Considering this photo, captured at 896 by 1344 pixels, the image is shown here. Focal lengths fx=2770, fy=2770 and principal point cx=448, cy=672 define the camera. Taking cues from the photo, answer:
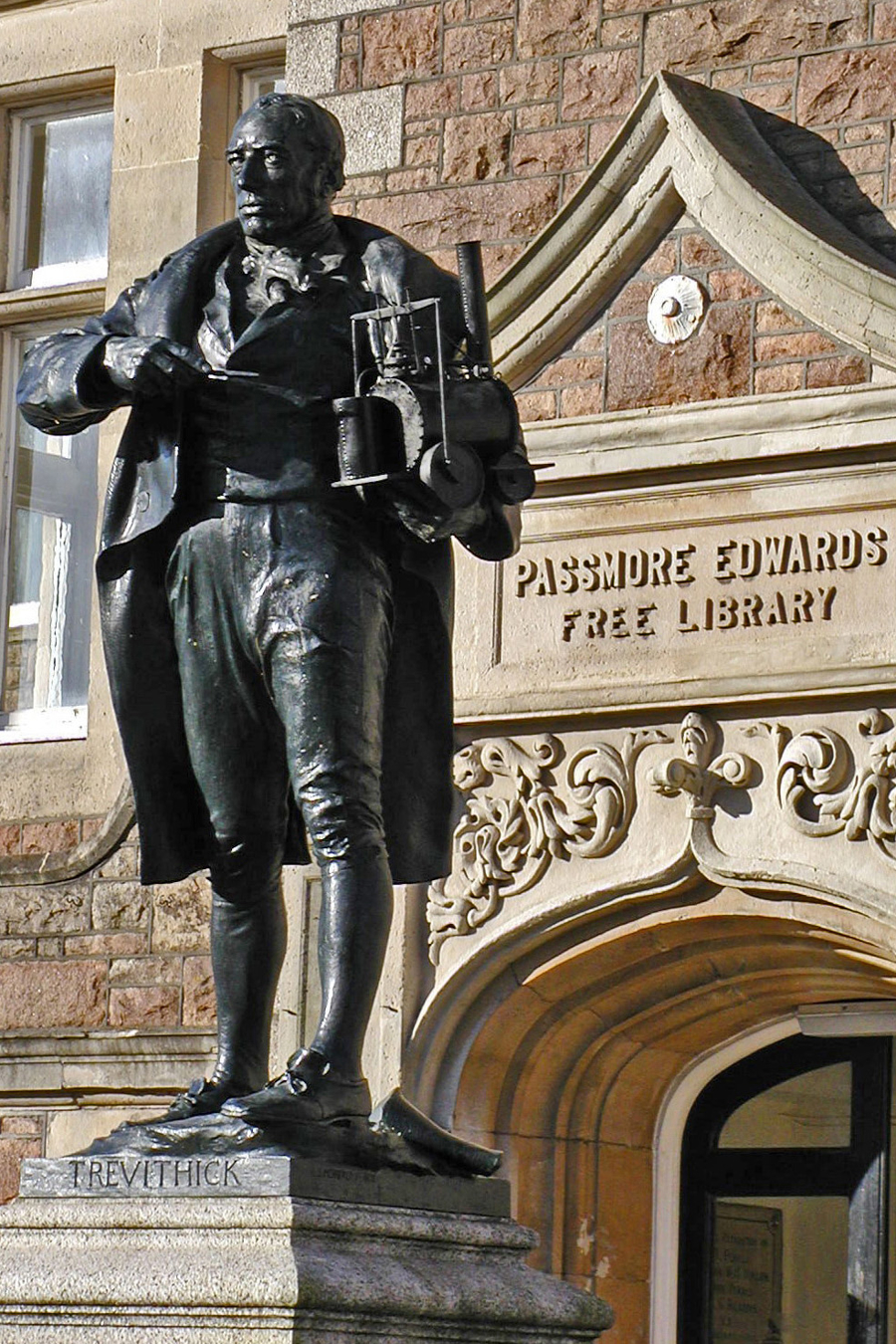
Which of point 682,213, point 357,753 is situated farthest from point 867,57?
point 357,753

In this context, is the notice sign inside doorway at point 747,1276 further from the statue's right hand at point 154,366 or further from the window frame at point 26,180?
the statue's right hand at point 154,366

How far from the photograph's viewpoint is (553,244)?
7.22m

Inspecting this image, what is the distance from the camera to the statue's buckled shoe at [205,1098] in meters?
3.60

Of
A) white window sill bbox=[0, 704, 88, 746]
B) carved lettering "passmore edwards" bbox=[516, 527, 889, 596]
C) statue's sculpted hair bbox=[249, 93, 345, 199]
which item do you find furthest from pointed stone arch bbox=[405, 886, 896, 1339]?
statue's sculpted hair bbox=[249, 93, 345, 199]

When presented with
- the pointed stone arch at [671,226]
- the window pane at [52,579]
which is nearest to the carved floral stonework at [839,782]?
the pointed stone arch at [671,226]

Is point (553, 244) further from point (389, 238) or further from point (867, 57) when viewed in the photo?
point (389, 238)

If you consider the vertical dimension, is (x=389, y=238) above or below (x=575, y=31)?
below

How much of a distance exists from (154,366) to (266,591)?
0.33 meters

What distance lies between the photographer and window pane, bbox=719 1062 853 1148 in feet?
24.7

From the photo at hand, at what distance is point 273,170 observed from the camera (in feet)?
12.4

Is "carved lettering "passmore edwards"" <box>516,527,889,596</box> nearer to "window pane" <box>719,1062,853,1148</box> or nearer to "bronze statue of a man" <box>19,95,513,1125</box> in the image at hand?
"window pane" <box>719,1062,853,1148</box>

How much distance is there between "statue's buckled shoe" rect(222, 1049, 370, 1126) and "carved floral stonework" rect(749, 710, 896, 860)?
3242 millimetres

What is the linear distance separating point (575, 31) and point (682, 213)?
678 mm

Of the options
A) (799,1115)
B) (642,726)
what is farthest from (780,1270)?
(642,726)
